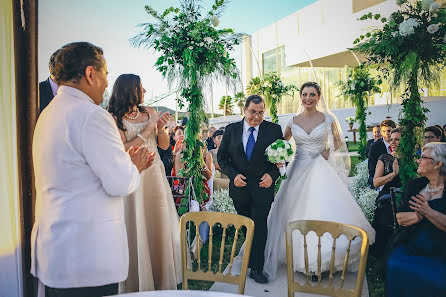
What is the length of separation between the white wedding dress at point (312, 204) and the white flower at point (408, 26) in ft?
4.30

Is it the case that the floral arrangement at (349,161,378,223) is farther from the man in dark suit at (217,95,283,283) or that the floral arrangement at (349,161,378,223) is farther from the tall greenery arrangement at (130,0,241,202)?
the tall greenery arrangement at (130,0,241,202)

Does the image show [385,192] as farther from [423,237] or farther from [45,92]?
[45,92]

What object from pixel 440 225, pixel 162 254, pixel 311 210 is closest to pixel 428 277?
pixel 440 225

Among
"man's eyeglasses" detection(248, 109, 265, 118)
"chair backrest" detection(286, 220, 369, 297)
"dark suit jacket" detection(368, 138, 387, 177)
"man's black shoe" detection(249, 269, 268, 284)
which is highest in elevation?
"man's eyeglasses" detection(248, 109, 265, 118)

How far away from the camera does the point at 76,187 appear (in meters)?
1.62

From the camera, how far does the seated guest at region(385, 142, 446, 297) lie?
8.56 feet

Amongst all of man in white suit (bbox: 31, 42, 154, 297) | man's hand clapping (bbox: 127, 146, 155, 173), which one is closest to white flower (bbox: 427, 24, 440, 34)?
man's hand clapping (bbox: 127, 146, 155, 173)

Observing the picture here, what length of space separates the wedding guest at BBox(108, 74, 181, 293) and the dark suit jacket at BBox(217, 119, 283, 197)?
90cm

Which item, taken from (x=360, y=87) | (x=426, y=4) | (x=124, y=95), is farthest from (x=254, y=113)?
(x=360, y=87)

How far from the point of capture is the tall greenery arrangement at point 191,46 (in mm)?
4043

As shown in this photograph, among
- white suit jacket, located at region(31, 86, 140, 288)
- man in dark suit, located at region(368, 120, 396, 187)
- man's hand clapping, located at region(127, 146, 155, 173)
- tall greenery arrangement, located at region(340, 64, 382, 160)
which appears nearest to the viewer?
white suit jacket, located at region(31, 86, 140, 288)

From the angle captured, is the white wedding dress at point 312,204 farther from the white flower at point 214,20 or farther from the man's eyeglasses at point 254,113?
the white flower at point 214,20

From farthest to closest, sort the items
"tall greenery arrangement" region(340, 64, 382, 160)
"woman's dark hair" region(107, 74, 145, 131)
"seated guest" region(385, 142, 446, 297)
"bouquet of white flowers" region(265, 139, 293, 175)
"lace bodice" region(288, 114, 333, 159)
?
"tall greenery arrangement" region(340, 64, 382, 160) < "lace bodice" region(288, 114, 333, 159) < "bouquet of white flowers" region(265, 139, 293, 175) < "woman's dark hair" region(107, 74, 145, 131) < "seated guest" region(385, 142, 446, 297)

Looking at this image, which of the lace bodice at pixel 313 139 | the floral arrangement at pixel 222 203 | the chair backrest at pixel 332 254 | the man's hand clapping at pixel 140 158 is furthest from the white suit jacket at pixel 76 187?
the floral arrangement at pixel 222 203
